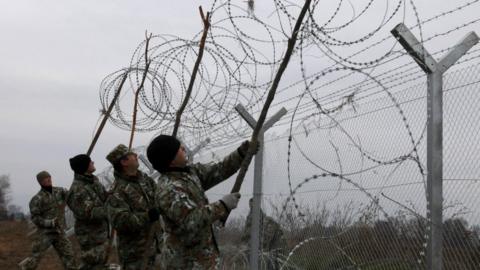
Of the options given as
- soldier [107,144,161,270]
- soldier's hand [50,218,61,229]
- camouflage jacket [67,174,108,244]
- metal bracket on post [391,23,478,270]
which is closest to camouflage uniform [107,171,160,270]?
soldier [107,144,161,270]

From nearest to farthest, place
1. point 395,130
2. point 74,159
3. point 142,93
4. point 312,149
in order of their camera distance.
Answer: point 395,130 → point 312,149 → point 142,93 → point 74,159

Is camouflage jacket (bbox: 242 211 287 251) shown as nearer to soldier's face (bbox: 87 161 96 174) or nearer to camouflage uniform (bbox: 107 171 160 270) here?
camouflage uniform (bbox: 107 171 160 270)

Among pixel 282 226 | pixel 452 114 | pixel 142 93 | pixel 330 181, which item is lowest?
pixel 282 226

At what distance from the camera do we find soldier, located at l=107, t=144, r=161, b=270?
216 inches

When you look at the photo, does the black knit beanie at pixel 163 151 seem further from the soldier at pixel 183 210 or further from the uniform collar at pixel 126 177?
the uniform collar at pixel 126 177

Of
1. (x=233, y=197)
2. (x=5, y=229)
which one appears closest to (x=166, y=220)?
(x=233, y=197)

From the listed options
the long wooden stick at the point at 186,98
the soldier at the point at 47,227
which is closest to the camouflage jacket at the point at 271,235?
the long wooden stick at the point at 186,98

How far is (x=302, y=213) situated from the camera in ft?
17.9

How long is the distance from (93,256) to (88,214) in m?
0.54

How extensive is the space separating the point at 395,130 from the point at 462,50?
74 cm

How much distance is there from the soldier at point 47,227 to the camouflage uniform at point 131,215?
3166 millimetres

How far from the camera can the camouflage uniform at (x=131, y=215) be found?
5.46 metres

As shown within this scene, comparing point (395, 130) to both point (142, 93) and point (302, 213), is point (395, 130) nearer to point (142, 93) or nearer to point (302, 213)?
point (302, 213)

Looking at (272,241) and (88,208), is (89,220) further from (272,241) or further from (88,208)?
(272,241)
